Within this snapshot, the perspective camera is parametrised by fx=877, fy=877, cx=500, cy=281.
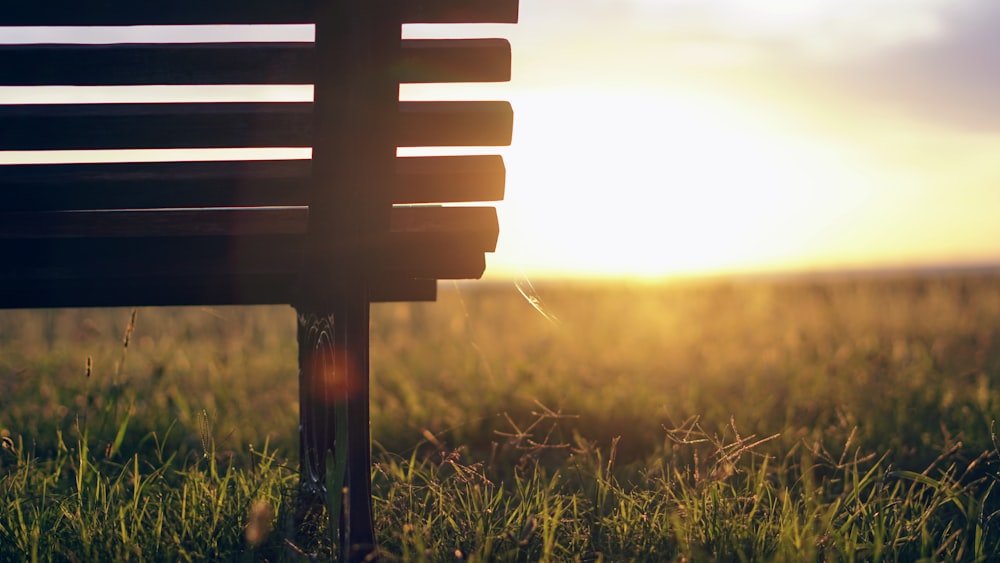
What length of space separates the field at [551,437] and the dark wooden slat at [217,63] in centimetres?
68

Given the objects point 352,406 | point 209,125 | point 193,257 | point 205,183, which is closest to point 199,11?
point 209,125

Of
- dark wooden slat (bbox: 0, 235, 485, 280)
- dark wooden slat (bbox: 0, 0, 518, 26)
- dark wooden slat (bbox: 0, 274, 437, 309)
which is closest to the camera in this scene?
dark wooden slat (bbox: 0, 0, 518, 26)

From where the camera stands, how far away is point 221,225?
244 cm

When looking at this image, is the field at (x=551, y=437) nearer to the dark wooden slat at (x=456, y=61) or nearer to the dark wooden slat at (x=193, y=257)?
the dark wooden slat at (x=193, y=257)

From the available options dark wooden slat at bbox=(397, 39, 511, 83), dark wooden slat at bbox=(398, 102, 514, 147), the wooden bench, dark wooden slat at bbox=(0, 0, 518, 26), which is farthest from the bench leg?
dark wooden slat at bbox=(0, 0, 518, 26)

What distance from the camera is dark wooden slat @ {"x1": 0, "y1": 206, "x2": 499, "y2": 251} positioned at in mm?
2406

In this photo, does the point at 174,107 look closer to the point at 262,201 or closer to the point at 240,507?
the point at 262,201

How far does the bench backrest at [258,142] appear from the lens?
2213 mm

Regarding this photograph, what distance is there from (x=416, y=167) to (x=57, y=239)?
998 millimetres

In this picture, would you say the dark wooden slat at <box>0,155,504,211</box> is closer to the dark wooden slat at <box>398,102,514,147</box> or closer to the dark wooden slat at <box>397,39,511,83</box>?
the dark wooden slat at <box>398,102,514,147</box>

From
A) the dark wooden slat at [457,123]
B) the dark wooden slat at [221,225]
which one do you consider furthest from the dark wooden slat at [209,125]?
the dark wooden slat at [221,225]

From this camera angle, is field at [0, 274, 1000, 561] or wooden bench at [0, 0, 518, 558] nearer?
wooden bench at [0, 0, 518, 558]

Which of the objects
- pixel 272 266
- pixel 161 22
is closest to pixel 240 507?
pixel 272 266

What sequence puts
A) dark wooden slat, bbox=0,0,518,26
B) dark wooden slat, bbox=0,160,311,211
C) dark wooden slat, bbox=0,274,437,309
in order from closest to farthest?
1. dark wooden slat, bbox=0,0,518,26
2. dark wooden slat, bbox=0,160,311,211
3. dark wooden slat, bbox=0,274,437,309
